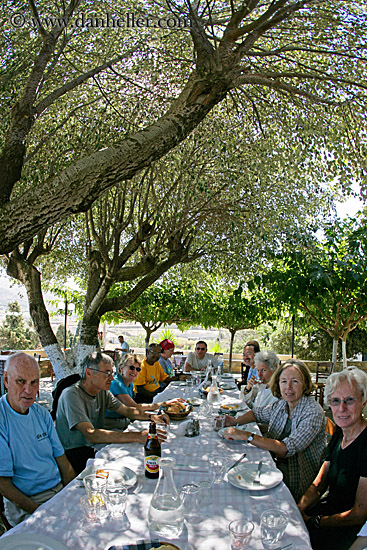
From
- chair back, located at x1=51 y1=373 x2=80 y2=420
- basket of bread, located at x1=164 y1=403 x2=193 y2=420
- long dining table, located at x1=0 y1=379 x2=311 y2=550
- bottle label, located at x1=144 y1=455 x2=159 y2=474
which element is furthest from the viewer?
basket of bread, located at x1=164 y1=403 x2=193 y2=420

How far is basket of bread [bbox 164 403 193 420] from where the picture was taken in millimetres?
4105

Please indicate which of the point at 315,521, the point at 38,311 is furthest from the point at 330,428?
the point at 38,311

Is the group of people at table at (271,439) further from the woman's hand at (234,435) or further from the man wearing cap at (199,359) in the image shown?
the man wearing cap at (199,359)

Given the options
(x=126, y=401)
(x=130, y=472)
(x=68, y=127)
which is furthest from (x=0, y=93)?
(x=130, y=472)

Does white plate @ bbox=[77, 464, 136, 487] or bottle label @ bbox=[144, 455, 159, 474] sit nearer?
white plate @ bbox=[77, 464, 136, 487]

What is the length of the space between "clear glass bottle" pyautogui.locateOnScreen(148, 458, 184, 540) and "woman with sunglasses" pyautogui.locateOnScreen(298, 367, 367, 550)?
3.55ft

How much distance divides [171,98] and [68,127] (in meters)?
2.28

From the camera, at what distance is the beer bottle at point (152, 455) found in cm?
259

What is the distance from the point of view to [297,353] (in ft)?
55.2

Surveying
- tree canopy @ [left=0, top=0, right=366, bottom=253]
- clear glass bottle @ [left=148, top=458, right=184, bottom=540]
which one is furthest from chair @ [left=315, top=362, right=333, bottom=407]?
clear glass bottle @ [left=148, top=458, right=184, bottom=540]

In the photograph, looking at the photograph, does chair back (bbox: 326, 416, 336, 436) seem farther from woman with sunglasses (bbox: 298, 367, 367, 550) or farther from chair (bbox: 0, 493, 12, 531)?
chair (bbox: 0, 493, 12, 531)

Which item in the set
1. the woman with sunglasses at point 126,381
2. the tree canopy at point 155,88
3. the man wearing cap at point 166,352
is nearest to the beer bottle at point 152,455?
the woman with sunglasses at point 126,381

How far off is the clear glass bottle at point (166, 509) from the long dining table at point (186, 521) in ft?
0.14

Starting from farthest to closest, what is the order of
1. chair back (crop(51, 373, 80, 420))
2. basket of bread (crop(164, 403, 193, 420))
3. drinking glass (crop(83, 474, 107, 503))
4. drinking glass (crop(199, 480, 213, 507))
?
basket of bread (crop(164, 403, 193, 420)) < chair back (crop(51, 373, 80, 420)) < drinking glass (crop(199, 480, 213, 507)) < drinking glass (crop(83, 474, 107, 503))
